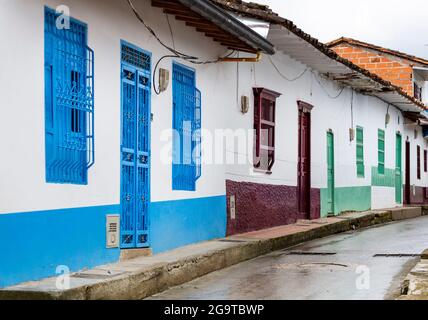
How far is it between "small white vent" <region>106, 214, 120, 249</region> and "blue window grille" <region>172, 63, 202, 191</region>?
70.0 inches

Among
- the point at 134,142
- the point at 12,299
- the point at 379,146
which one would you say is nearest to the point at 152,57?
the point at 134,142

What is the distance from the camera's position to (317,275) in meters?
8.77

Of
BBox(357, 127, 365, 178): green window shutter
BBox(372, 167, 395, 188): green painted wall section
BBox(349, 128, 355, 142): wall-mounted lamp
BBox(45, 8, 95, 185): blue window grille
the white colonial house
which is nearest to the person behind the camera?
the white colonial house

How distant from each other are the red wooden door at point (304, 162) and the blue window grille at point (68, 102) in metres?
8.76

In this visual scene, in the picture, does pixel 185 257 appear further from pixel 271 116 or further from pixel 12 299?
pixel 271 116

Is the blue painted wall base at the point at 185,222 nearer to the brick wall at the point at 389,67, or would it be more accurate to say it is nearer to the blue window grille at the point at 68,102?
the blue window grille at the point at 68,102

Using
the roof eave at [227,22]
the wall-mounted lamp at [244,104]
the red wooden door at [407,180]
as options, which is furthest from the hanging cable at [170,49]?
the red wooden door at [407,180]

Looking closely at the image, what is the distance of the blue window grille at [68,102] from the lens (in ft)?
22.9

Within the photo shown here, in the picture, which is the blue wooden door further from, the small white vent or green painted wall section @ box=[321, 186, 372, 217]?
green painted wall section @ box=[321, 186, 372, 217]

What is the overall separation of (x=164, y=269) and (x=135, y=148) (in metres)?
1.68

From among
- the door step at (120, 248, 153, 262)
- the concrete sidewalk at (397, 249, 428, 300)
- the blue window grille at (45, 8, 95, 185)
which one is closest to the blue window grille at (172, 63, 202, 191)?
the door step at (120, 248, 153, 262)

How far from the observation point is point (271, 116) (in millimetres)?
14016

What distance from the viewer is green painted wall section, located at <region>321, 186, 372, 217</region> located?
17312mm

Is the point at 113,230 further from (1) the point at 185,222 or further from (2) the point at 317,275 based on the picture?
(2) the point at 317,275
